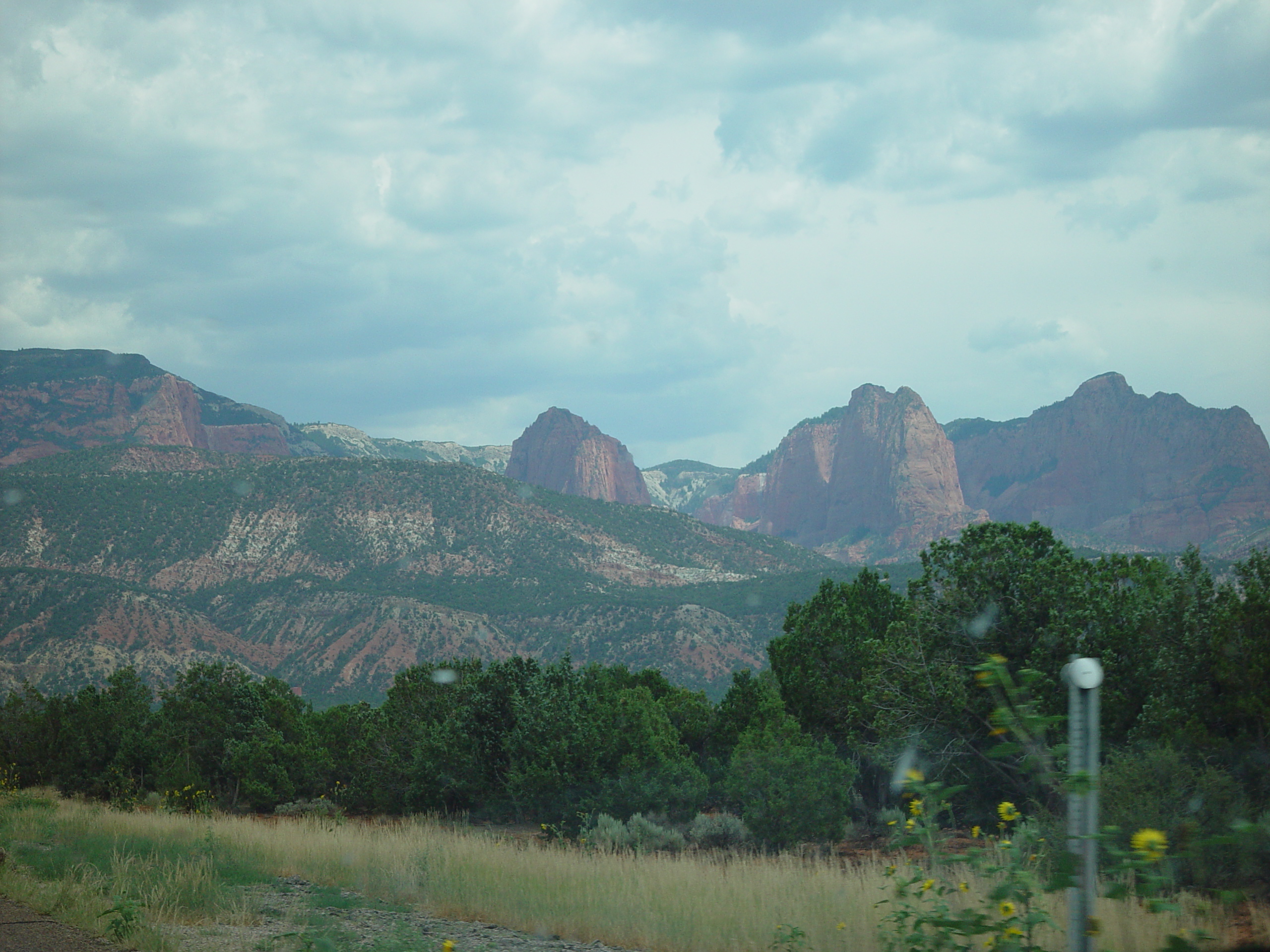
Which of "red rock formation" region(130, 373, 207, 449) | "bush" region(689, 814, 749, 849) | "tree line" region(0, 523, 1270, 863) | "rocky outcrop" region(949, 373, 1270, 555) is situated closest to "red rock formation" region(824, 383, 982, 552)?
"rocky outcrop" region(949, 373, 1270, 555)

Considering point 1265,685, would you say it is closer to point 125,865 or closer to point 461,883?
point 461,883

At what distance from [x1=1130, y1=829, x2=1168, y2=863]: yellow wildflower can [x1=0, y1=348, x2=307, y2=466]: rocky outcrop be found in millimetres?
179540

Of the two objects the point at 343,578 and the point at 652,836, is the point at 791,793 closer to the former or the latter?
the point at 652,836

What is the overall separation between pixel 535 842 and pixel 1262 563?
10.6 metres

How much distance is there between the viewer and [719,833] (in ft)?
46.0

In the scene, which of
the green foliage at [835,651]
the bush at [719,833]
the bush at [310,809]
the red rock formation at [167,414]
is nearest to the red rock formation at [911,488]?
the red rock formation at [167,414]

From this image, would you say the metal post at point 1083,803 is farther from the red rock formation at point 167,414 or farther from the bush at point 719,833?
the red rock formation at point 167,414

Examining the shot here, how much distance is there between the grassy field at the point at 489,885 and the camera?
6.92 meters

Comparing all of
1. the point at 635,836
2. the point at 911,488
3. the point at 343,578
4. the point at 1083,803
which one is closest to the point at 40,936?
the point at 1083,803

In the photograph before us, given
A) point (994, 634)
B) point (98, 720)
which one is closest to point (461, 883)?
point (994, 634)

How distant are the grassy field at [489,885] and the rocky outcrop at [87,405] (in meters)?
169

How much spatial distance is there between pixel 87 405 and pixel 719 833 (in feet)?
662

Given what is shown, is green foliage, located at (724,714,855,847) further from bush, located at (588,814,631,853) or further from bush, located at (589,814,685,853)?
bush, located at (588,814,631,853)

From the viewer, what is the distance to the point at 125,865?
9664 mm
